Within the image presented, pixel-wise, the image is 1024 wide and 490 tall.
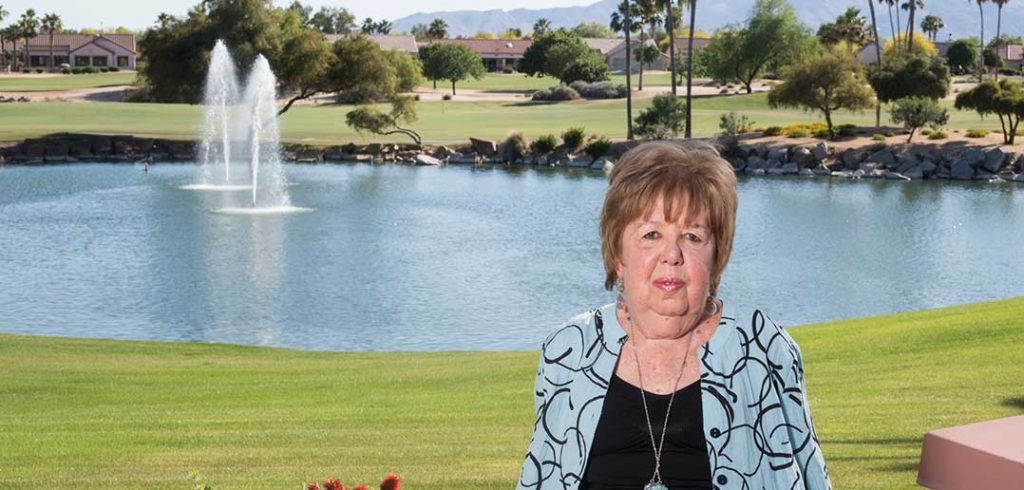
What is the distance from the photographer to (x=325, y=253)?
104ft

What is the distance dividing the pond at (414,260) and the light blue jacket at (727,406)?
16826mm

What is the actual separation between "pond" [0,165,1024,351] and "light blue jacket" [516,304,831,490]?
662 inches

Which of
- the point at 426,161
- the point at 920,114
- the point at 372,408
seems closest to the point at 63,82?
the point at 426,161

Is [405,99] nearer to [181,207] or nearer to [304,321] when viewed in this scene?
[181,207]

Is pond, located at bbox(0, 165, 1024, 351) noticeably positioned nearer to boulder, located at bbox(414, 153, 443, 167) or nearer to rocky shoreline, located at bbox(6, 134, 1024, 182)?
rocky shoreline, located at bbox(6, 134, 1024, 182)

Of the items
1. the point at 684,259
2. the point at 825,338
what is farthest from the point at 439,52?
the point at 684,259

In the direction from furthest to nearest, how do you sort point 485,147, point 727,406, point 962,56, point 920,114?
point 962,56 < point 485,147 < point 920,114 < point 727,406

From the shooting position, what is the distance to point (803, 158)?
6009 centimetres

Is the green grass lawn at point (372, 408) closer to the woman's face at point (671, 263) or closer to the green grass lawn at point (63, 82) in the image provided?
the woman's face at point (671, 263)

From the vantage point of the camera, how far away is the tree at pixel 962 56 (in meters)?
125

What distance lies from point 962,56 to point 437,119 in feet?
210

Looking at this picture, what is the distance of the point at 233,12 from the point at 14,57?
80.9m

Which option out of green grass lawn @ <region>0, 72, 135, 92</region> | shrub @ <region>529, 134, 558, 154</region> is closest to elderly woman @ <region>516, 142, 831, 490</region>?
shrub @ <region>529, 134, 558, 154</region>

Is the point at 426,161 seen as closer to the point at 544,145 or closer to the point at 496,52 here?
the point at 544,145
